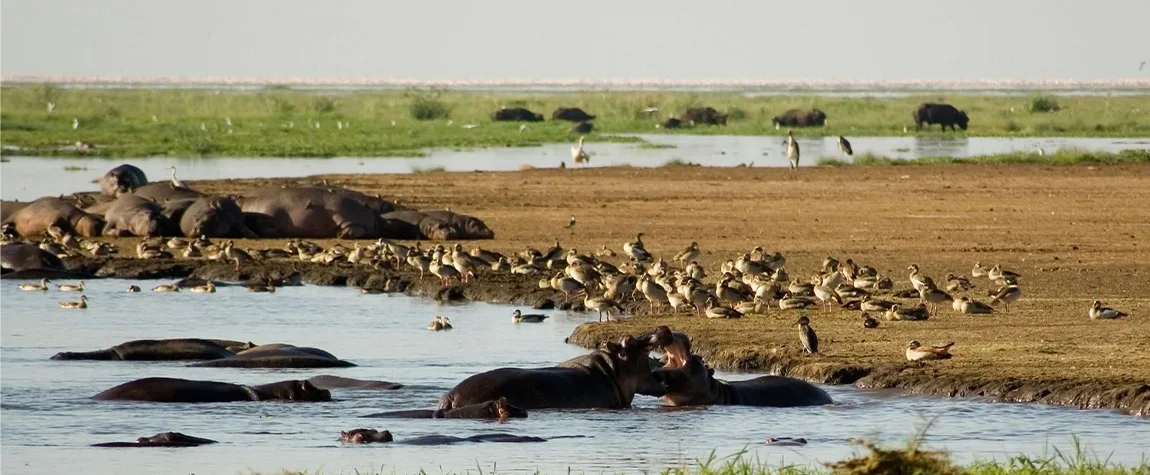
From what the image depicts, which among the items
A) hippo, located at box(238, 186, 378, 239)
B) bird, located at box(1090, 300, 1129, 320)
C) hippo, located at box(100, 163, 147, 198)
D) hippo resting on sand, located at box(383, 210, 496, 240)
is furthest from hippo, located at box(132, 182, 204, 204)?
bird, located at box(1090, 300, 1129, 320)

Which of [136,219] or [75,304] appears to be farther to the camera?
[136,219]

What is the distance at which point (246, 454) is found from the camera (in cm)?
975

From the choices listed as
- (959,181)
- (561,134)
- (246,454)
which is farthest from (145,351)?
(561,134)

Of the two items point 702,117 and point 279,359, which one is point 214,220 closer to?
point 279,359

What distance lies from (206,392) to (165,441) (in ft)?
5.61

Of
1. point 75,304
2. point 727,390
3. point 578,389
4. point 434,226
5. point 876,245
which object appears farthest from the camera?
point 434,226

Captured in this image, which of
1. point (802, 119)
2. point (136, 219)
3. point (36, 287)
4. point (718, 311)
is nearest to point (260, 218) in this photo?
point (136, 219)

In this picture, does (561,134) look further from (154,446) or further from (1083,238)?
(154,446)

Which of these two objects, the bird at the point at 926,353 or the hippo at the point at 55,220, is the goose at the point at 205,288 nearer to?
the hippo at the point at 55,220

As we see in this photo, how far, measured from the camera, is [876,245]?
2106cm

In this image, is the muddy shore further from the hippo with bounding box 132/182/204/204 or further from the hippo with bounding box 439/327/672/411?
the hippo with bounding box 132/182/204/204

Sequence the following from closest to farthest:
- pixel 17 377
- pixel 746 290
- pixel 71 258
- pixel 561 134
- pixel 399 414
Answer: pixel 399 414 → pixel 17 377 → pixel 746 290 → pixel 71 258 → pixel 561 134

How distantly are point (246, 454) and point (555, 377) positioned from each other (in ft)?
7.11

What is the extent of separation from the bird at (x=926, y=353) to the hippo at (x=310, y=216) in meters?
11.7
